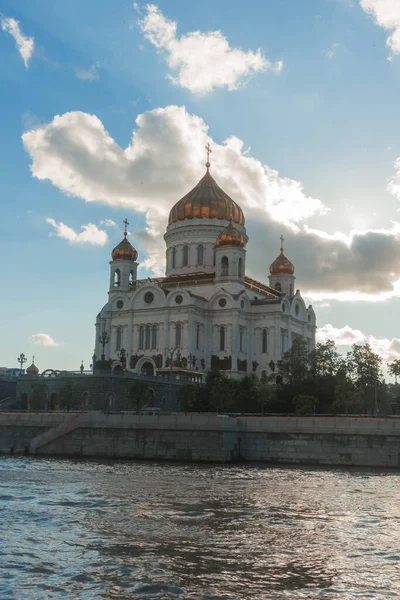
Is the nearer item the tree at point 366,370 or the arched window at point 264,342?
the tree at point 366,370

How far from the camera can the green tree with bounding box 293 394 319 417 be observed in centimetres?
5531

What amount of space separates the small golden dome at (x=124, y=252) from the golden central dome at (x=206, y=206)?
646cm

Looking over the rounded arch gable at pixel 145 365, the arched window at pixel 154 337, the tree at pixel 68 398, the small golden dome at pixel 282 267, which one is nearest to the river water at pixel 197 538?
the tree at pixel 68 398

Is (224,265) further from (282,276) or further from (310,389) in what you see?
(310,389)

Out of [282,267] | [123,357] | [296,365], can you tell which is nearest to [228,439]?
[296,365]

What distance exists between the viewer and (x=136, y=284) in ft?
309

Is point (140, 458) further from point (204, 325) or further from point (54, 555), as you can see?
point (204, 325)

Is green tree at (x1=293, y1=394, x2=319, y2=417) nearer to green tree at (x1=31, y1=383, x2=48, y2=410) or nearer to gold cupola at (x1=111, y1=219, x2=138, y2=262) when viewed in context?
green tree at (x1=31, y1=383, x2=48, y2=410)

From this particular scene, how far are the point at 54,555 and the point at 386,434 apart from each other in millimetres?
26325

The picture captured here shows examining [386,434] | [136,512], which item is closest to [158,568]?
[136,512]

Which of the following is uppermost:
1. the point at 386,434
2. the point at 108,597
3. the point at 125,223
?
the point at 125,223

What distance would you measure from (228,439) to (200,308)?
43.3 meters

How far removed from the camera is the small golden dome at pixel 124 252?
9419 centimetres

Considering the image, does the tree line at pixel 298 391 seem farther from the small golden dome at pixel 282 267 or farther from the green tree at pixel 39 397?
the small golden dome at pixel 282 267
